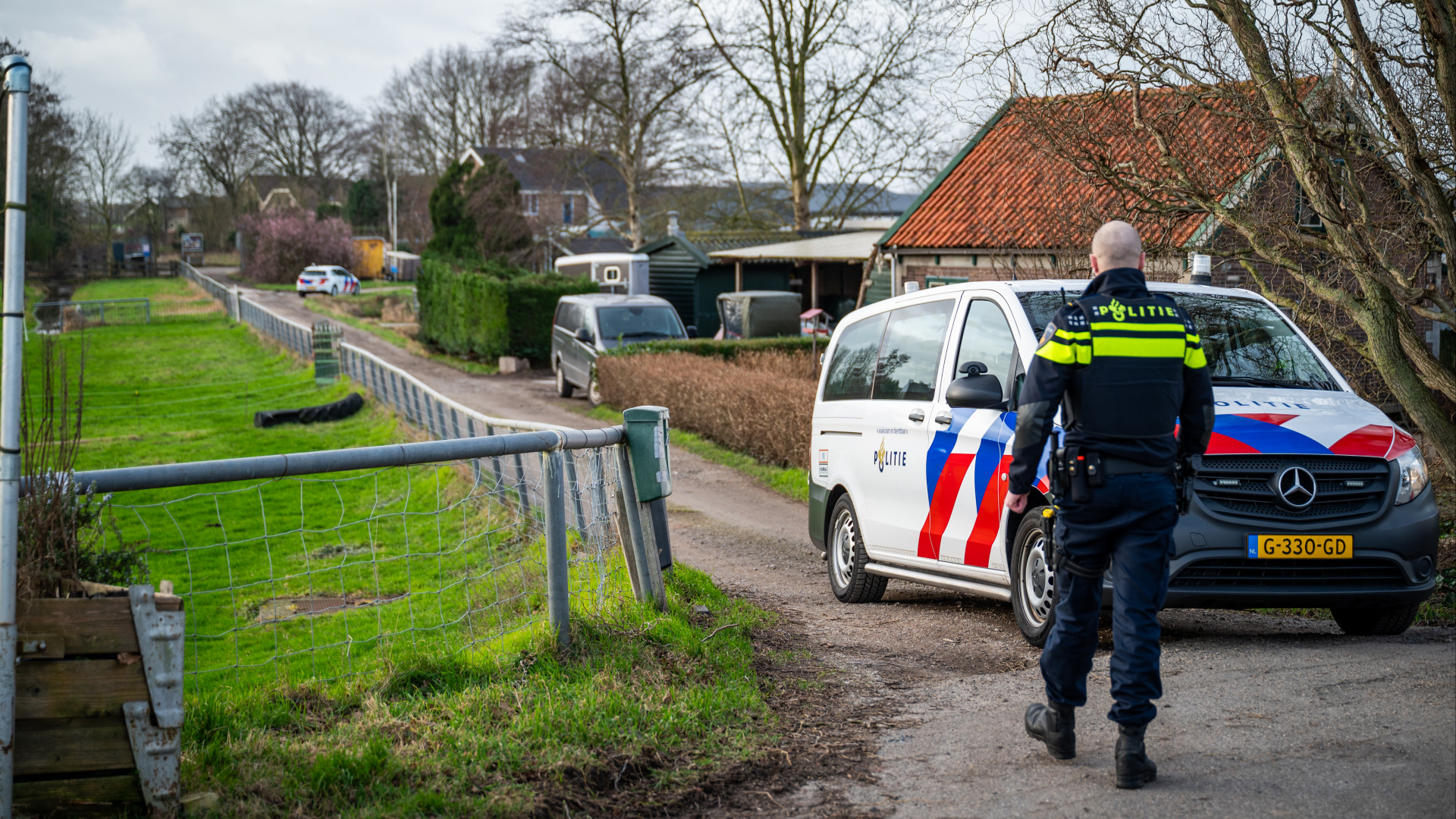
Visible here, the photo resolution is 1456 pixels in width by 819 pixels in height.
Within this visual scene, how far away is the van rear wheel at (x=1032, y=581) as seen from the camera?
230 inches

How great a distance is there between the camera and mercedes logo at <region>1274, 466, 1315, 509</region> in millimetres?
5480

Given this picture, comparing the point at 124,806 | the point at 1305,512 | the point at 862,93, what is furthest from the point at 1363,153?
the point at 862,93

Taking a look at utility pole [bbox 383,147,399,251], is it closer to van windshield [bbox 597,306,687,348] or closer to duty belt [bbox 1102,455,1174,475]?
van windshield [bbox 597,306,687,348]

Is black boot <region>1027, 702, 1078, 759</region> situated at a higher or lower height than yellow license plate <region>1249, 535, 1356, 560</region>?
lower

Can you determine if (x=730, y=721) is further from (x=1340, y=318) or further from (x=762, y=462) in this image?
(x=762, y=462)

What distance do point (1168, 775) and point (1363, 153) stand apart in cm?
637

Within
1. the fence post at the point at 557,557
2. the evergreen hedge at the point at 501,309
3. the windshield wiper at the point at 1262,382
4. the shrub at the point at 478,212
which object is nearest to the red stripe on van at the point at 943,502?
the windshield wiper at the point at 1262,382

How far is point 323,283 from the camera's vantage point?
5684 centimetres

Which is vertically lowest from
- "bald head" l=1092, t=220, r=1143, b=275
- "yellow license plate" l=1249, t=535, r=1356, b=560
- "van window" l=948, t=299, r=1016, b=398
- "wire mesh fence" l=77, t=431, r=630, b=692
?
"wire mesh fence" l=77, t=431, r=630, b=692

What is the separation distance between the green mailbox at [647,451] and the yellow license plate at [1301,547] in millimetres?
→ 2724

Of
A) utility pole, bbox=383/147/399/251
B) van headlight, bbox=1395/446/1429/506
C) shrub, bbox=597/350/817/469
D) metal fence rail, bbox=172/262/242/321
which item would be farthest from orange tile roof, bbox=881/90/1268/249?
utility pole, bbox=383/147/399/251

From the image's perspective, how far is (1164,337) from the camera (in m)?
4.12

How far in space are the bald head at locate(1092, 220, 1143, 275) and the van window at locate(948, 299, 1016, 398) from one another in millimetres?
1925

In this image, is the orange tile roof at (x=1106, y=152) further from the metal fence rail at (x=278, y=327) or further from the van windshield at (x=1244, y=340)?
the metal fence rail at (x=278, y=327)
